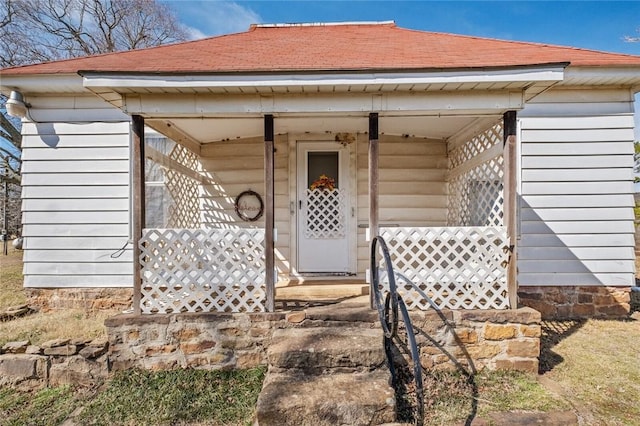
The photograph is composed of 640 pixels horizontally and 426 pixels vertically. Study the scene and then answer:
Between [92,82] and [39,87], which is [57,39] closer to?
[39,87]

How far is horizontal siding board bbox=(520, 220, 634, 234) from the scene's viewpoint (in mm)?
4258

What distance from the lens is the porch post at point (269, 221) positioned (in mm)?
3184

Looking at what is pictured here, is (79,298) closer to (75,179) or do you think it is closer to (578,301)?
(75,179)

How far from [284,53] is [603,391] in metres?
4.28

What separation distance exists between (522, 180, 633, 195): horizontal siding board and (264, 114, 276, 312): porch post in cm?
331

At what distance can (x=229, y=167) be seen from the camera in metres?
5.05

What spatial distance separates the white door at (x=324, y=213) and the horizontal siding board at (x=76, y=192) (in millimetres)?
2382

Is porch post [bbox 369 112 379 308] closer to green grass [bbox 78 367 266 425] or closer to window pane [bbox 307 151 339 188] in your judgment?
green grass [bbox 78 367 266 425]

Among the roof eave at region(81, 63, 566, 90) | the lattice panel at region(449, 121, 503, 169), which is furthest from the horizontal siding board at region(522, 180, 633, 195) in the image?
the roof eave at region(81, 63, 566, 90)

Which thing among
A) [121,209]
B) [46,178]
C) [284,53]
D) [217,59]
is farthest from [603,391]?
[46,178]

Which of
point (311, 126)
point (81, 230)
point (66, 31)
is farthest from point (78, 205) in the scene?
point (66, 31)

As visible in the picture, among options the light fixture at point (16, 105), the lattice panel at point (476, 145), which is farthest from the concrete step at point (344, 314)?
the light fixture at point (16, 105)

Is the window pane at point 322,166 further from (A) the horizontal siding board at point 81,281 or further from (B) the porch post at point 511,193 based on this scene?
(A) the horizontal siding board at point 81,281

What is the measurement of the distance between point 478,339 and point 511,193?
1.40 m
